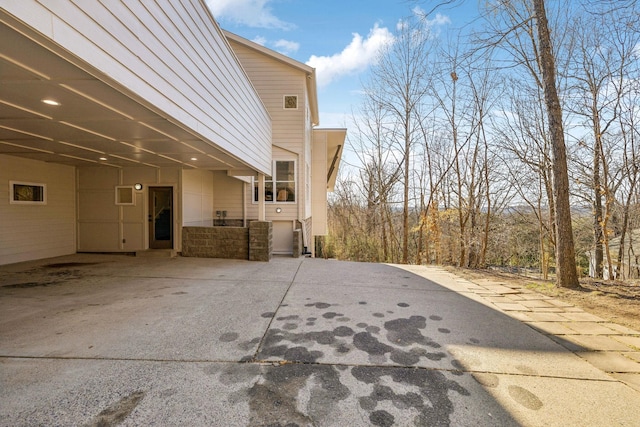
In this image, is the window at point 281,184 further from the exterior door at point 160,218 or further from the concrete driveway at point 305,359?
the concrete driveway at point 305,359

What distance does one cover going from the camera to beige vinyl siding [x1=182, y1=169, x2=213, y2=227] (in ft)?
26.3

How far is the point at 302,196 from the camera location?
9.44 m

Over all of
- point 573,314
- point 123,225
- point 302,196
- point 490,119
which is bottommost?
point 573,314

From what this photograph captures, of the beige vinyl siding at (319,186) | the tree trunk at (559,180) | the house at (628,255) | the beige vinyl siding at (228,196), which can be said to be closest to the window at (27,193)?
the beige vinyl siding at (228,196)

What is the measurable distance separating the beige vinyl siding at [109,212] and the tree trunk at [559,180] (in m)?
9.38

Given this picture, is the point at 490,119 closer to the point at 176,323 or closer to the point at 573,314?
the point at 573,314

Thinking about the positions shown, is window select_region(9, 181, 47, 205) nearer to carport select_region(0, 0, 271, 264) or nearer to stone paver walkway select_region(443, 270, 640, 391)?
carport select_region(0, 0, 271, 264)

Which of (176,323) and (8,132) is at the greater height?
(8,132)

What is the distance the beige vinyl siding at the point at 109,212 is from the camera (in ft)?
26.4

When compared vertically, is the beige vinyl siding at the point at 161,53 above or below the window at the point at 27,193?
above

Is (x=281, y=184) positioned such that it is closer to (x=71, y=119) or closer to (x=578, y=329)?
(x=71, y=119)

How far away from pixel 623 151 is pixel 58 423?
13.0 m

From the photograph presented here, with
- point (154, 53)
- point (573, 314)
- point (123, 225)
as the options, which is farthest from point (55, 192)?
point (573, 314)

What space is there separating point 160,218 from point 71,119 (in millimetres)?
4875
